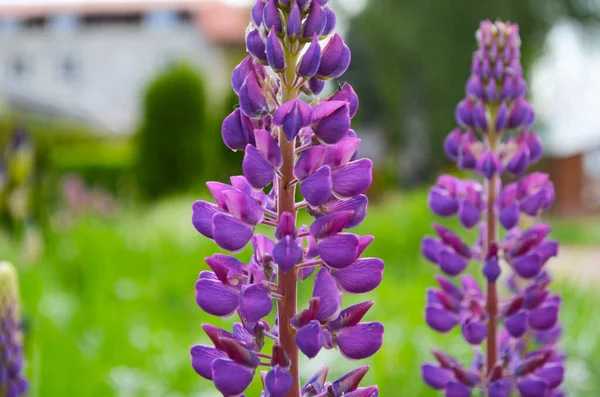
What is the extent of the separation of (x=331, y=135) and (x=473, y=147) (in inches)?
23.8

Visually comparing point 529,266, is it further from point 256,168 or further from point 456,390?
point 256,168

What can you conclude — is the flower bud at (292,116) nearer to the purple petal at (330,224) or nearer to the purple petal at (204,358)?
the purple petal at (330,224)

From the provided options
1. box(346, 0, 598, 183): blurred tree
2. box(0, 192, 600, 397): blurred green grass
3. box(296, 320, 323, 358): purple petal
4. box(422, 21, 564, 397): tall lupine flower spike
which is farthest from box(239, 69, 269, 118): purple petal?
box(346, 0, 598, 183): blurred tree

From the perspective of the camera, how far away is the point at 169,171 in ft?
49.7

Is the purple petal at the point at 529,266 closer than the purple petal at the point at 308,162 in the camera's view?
No

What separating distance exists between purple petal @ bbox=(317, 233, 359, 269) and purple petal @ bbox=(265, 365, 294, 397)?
0.41ft

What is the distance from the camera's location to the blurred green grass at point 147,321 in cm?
277

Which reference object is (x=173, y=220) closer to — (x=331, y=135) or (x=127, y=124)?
(x=331, y=135)

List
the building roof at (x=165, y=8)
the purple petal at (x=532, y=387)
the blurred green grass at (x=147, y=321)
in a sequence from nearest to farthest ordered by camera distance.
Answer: the purple petal at (x=532, y=387)
the blurred green grass at (x=147, y=321)
the building roof at (x=165, y=8)

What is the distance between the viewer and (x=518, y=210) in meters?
1.26

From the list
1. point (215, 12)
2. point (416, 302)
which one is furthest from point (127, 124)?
point (416, 302)

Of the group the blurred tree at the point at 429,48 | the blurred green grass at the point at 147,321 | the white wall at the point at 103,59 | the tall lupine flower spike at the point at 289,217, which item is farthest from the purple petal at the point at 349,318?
the white wall at the point at 103,59

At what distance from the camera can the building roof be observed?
34.4m

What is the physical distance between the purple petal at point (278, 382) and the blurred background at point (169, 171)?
1.10 feet
